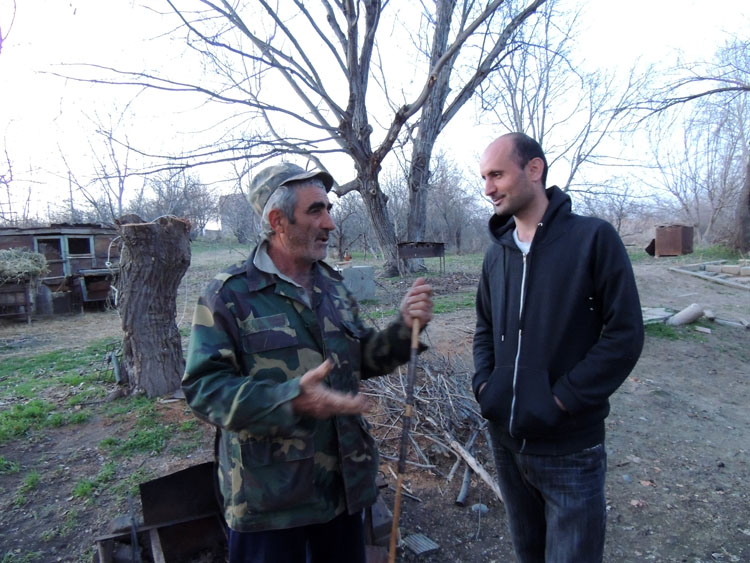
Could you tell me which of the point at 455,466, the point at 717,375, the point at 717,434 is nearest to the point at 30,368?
the point at 455,466

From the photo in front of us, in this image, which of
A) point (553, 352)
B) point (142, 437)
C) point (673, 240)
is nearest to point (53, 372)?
point (142, 437)

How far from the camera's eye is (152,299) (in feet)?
16.1

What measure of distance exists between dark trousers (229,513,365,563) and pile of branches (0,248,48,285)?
36.8ft

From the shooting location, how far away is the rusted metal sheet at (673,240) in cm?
1734

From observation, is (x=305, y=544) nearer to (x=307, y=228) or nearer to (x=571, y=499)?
(x=571, y=499)

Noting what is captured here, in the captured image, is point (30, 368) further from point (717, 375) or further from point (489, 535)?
point (717, 375)

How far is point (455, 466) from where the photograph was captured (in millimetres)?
3592

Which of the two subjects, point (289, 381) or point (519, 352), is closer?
point (289, 381)

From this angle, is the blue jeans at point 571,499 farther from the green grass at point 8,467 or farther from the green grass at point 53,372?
the green grass at point 53,372

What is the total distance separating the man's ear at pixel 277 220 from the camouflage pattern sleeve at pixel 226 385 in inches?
14.5

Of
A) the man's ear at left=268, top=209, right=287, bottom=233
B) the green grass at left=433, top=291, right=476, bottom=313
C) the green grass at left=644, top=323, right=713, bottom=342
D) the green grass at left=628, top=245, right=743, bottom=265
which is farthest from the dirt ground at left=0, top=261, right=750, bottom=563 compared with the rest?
the green grass at left=628, top=245, right=743, bottom=265

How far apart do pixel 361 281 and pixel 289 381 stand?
9.51 meters

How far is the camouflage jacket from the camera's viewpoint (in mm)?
1502

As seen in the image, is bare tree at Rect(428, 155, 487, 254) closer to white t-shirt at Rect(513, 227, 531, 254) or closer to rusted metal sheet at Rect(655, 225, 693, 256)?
rusted metal sheet at Rect(655, 225, 693, 256)
